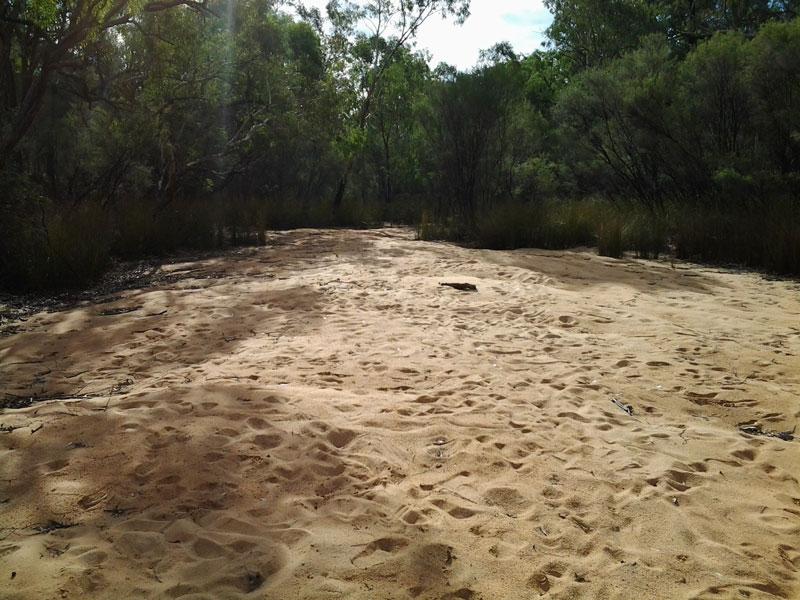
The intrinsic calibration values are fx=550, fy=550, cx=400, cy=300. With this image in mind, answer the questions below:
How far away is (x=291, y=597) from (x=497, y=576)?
0.83 m

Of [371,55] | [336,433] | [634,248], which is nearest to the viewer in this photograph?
[336,433]

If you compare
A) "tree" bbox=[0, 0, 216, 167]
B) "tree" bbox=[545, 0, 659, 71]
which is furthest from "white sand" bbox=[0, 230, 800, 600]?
"tree" bbox=[545, 0, 659, 71]

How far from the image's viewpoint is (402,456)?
320cm

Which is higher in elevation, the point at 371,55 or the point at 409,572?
the point at 371,55

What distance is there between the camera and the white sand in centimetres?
225

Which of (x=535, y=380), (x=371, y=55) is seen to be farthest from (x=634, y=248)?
(x=371, y=55)

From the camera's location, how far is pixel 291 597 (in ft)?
6.84

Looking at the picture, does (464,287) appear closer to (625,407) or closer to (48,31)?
(625,407)

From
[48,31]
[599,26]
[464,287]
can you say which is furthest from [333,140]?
[599,26]

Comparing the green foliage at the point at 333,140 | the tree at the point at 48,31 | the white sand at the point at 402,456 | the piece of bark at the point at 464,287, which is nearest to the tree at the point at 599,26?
the green foliage at the point at 333,140

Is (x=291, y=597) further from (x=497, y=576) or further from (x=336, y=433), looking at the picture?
(x=336, y=433)

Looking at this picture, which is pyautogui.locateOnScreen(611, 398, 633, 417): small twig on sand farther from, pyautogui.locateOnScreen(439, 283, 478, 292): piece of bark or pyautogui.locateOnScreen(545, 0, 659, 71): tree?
pyautogui.locateOnScreen(545, 0, 659, 71): tree

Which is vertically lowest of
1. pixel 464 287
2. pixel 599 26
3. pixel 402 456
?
pixel 402 456

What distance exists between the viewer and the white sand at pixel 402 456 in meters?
2.25
